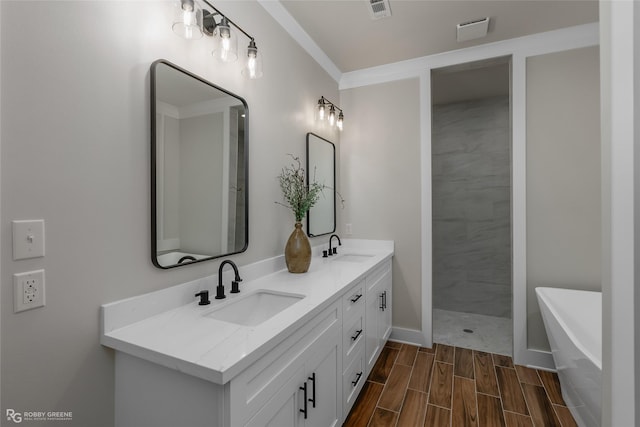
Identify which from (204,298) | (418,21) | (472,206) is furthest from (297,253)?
(472,206)

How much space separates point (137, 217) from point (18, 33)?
2.12 feet

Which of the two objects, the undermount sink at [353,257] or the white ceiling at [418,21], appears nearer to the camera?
the white ceiling at [418,21]

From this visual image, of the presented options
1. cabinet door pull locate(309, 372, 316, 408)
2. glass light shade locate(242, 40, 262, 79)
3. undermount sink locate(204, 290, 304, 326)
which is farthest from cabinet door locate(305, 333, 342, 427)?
glass light shade locate(242, 40, 262, 79)

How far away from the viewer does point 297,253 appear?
1.98 metres

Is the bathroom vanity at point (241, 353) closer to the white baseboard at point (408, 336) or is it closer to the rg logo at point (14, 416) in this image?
the rg logo at point (14, 416)

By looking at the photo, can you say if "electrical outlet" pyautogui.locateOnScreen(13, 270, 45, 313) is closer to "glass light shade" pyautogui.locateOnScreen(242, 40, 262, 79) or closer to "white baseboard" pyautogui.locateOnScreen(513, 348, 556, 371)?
"glass light shade" pyautogui.locateOnScreen(242, 40, 262, 79)

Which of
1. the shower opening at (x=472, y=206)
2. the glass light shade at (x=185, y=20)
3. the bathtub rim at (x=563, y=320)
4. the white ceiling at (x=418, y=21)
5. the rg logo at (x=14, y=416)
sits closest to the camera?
the rg logo at (x=14, y=416)

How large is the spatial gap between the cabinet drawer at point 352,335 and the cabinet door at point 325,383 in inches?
3.6

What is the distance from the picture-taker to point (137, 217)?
47.9 inches

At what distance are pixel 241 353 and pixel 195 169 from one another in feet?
2.96

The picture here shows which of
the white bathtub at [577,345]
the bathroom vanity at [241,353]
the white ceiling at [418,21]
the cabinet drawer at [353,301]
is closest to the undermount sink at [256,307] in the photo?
the bathroom vanity at [241,353]

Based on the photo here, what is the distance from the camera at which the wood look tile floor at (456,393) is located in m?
1.86

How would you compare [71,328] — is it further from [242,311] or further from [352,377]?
[352,377]

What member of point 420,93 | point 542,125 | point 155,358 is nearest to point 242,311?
point 155,358
